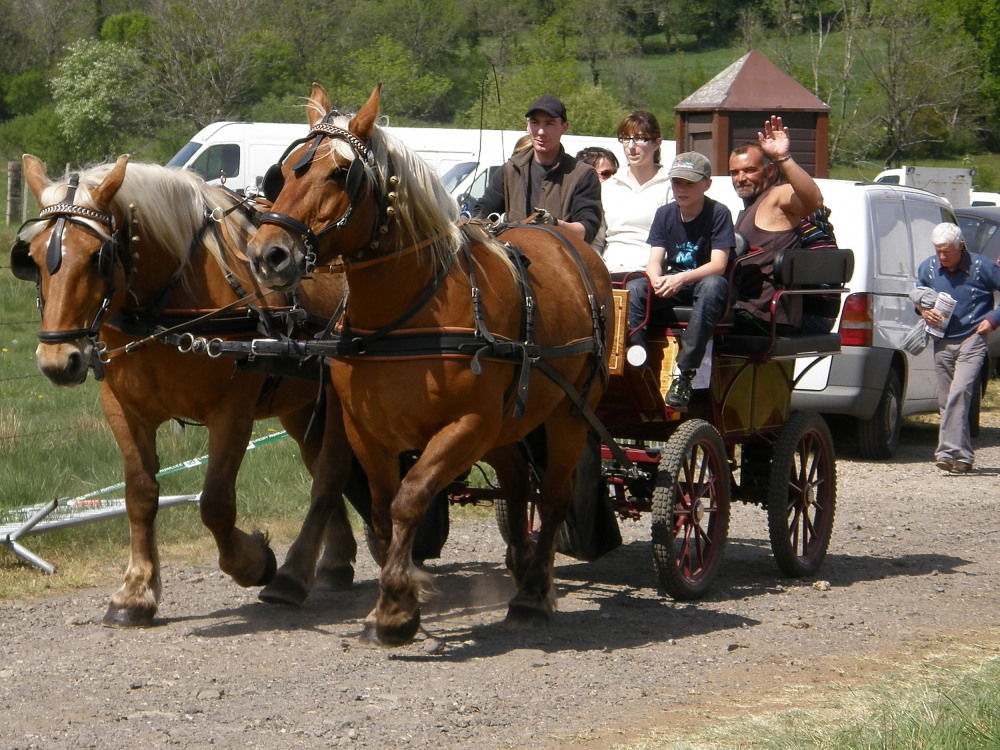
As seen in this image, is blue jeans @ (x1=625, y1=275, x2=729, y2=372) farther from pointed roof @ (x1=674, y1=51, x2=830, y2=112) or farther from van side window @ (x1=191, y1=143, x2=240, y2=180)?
van side window @ (x1=191, y1=143, x2=240, y2=180)

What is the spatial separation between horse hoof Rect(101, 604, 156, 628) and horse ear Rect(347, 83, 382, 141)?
2.29m

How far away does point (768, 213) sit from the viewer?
23.1ft

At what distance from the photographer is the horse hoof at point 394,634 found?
523 cm

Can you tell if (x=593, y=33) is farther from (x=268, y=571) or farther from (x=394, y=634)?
(x=394, y=634)

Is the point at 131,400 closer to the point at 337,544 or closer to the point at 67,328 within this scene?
the point at 67,328

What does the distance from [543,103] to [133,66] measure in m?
37.6

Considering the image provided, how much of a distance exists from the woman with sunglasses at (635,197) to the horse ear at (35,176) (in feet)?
9.66

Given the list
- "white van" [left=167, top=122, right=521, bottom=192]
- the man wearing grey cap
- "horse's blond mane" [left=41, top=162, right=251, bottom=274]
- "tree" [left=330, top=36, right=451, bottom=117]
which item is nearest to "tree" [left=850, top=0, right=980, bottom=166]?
"tree" [left=330, top=36, right=451, bottom=117]

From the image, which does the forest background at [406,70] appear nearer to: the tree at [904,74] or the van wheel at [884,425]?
the tree at [904,74]

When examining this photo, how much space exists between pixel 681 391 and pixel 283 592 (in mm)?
2043

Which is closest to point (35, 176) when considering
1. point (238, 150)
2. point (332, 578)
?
point (332, 578)

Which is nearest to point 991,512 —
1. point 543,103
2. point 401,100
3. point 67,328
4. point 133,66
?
point 543,103

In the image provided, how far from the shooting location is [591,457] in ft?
20.9

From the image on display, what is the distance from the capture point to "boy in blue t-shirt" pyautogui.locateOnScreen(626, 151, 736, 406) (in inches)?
243
